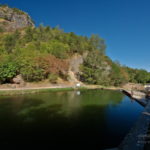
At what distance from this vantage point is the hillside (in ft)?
139

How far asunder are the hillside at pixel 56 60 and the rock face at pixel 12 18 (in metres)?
47.8

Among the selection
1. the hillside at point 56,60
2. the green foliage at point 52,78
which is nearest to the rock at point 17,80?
the hillside at point 56,60

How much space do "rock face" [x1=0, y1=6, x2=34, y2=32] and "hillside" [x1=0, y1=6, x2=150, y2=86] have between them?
47.8 metres

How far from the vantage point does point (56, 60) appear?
Result: 50.7 metres

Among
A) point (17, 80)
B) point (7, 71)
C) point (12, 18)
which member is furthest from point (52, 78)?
point (12, 18)

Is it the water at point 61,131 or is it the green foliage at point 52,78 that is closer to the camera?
the water at point 61,131

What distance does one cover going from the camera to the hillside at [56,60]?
42375mm

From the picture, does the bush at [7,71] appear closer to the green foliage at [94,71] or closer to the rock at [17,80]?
the rock at [17,80]

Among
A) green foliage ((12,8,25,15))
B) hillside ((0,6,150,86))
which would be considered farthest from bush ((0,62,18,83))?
green foliage ((12,8,25,15))

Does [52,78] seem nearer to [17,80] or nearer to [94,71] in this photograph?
[17,80]

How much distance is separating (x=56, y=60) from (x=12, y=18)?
96529 mm

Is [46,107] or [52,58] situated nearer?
[46,107]

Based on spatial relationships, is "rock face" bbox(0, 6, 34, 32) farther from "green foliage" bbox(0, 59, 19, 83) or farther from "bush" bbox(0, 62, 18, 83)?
"bush" bbox(0, 62, 18, 83)

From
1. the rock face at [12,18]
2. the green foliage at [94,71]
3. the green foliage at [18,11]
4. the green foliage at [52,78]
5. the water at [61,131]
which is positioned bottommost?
the water at [61,131]
